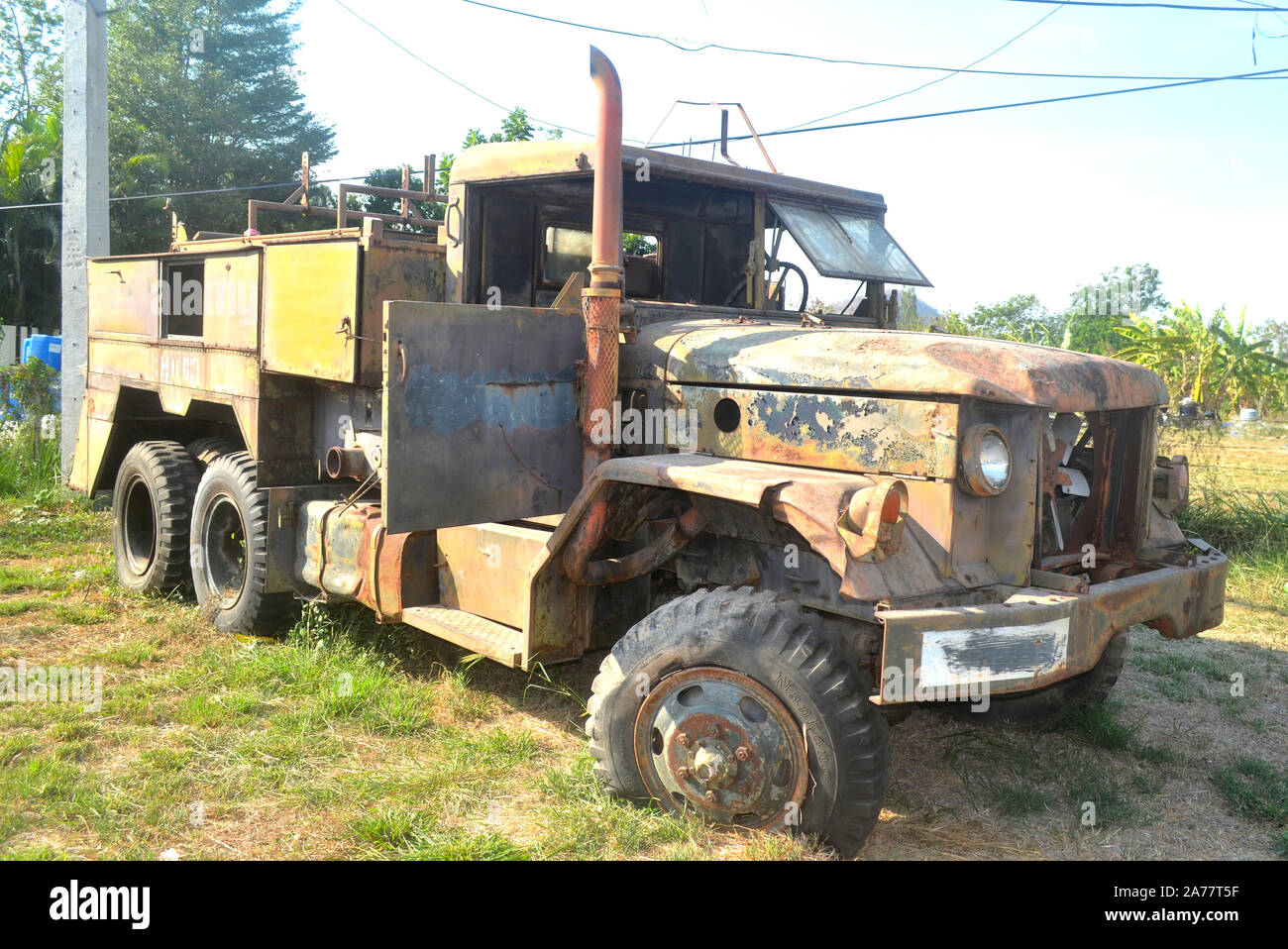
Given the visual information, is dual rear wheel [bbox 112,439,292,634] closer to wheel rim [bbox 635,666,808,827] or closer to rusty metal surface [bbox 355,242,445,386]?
rusty metal surface [bbox 355,242,445,386]

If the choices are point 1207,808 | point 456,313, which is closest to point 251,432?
point 456,313

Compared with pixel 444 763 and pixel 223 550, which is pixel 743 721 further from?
pixel 223 550

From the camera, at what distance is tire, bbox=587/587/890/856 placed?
11.1ft

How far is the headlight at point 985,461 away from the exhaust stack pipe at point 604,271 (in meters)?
1.46

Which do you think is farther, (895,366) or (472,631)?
(472,631)

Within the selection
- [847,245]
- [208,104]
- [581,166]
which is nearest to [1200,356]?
[847,245]

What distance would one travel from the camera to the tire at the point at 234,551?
18.8 feet

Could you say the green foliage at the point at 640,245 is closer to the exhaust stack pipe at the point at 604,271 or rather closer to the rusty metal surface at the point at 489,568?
the exhaust stack pipe at the point at 604,271

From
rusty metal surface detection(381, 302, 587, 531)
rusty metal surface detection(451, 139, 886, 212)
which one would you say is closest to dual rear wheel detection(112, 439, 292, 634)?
rusty metal surface detection(381, 302, 587, 531)

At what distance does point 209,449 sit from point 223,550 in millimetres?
697

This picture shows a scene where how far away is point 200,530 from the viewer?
6.31 m

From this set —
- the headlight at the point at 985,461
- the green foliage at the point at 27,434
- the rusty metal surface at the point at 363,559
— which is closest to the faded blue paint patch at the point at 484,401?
the rusty metal surface at the point at 363,559

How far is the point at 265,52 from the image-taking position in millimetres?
29062
